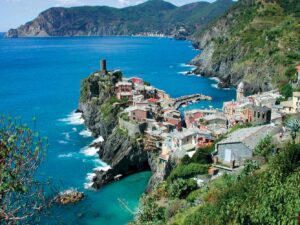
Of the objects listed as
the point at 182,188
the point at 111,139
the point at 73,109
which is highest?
the point at 182,188

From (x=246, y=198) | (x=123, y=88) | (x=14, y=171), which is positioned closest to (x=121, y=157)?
(x=123, y=88)

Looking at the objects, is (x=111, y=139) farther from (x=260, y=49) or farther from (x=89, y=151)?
(x=260, y=49)

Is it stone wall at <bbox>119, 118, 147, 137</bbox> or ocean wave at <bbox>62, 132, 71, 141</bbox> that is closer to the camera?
stone wall at <bbox>119, 118, 147, 137</bbox>

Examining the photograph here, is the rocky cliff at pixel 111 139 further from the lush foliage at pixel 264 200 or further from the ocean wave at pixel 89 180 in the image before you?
the lush foliage at pixel 264 200

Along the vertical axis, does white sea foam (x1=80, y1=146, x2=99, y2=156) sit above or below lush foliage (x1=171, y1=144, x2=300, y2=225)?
below

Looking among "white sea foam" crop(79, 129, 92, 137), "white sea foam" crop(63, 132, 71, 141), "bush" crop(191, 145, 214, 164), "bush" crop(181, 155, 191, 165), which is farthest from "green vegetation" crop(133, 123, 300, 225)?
"white sea foam" crop(79, 129, 92, 137)

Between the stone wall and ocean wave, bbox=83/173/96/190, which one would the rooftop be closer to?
ocean wave, bbox=83/173/96/190

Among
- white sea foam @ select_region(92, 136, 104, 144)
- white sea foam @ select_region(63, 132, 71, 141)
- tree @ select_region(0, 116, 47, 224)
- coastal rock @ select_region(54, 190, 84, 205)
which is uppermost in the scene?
tree @ select_region(0, 116, 47, 224)
